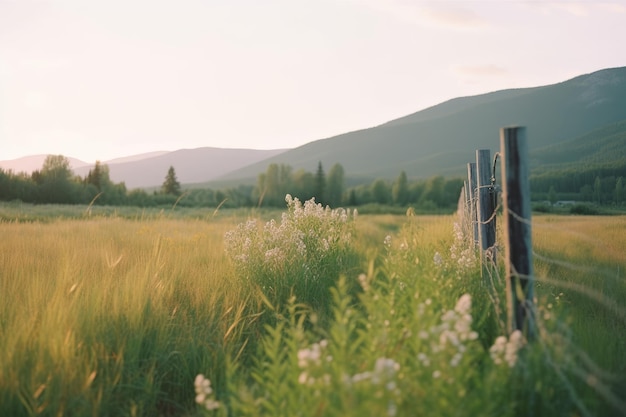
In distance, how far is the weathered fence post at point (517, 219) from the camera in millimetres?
3457

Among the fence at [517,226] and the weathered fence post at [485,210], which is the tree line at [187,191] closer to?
the weathered fence post at [485,210]

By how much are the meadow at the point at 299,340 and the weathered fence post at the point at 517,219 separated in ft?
0.67

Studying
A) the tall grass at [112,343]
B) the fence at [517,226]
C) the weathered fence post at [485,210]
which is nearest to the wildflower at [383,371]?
the tall grass at [112,343]

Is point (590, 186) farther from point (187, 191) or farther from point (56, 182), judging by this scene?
point (56, 182)

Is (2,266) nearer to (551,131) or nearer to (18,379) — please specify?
(18,379)

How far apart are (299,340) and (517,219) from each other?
1790mm

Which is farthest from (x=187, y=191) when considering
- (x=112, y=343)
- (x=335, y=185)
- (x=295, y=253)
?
(x=335, y=185)

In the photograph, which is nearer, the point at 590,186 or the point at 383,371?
the point at 383,371

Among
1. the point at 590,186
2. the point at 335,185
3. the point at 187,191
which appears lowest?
the point at 590,186

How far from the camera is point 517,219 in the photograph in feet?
11.5

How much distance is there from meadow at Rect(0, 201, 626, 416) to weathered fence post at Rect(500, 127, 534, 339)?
205 millimetres

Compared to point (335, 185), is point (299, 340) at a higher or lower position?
lower

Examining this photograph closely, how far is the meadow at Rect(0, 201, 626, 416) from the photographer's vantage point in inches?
92.9

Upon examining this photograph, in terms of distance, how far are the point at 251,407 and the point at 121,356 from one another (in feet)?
5.54
